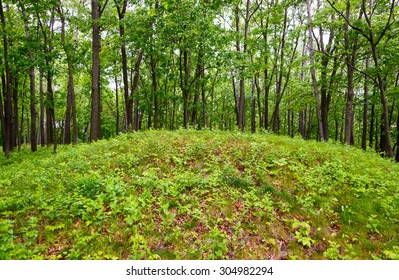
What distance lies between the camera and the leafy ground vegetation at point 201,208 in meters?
4.69

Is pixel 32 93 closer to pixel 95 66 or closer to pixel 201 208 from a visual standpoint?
pixel 95 66

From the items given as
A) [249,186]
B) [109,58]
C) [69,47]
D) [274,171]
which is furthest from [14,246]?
[109,58]

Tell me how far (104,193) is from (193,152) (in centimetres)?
347

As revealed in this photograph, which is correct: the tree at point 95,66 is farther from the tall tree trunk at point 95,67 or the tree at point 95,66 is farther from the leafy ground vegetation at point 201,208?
the leafy ground vegetation at point 201,208

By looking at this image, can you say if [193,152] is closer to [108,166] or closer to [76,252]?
[108,166]

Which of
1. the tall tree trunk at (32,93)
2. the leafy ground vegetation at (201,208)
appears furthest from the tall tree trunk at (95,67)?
the leafy ground vegetation at (201,208)

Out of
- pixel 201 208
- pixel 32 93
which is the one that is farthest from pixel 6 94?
pixel 201 208

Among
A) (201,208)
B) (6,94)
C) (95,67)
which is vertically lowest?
(201,208)

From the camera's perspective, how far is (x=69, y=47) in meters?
13.8

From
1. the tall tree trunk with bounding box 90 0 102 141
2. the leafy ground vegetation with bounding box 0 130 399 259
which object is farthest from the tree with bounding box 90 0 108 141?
the leafy ground vegetation with bounding box 0 130 399 259

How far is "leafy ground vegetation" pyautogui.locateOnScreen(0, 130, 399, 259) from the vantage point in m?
4.69

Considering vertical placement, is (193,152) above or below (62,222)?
above

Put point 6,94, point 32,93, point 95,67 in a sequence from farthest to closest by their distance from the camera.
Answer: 1. point 32,93
2. point 6,94
3. point 95,67

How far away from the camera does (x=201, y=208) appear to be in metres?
5.77
